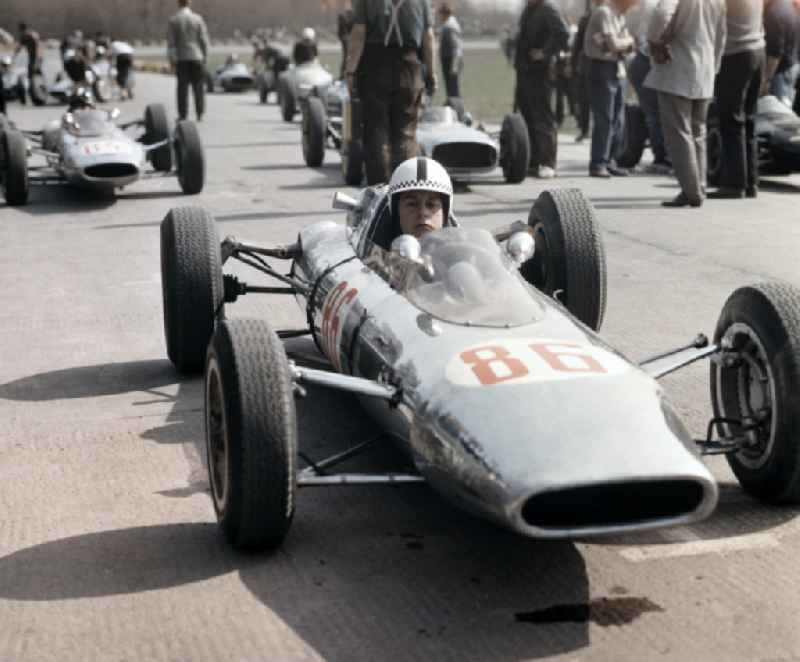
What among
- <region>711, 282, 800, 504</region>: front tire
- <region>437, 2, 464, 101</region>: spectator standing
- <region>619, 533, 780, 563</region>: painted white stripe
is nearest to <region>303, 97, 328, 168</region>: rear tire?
<region>437, 2, 464, 101</region>: spectator standing

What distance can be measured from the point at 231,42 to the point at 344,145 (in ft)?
264

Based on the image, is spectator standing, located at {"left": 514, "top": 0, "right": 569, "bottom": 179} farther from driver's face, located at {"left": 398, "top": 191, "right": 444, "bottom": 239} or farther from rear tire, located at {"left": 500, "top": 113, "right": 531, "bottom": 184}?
driver's face, located at {"left": 398, "top": 191, "right": 444, "bottom": 239}

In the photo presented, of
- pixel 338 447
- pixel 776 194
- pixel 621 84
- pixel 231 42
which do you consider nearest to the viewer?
pixel 338 447

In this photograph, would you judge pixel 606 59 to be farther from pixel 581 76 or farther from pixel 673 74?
pixel 581 76

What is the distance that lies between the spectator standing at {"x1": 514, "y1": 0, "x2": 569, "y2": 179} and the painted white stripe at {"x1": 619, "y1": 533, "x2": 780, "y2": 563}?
446 inches

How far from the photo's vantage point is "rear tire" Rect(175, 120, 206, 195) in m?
14.0

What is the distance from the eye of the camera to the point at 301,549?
4680 millimetres

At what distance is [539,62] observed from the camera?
1547 cm

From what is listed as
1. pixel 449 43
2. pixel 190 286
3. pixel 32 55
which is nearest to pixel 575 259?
pixel 190 286

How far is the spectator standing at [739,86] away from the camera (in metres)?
13.2

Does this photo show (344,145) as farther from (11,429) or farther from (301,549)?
(301,549)

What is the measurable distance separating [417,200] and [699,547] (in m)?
2.32

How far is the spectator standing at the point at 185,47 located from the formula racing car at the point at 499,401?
1714 centimetres

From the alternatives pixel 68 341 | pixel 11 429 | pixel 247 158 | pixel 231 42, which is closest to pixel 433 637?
pixel 11 429
